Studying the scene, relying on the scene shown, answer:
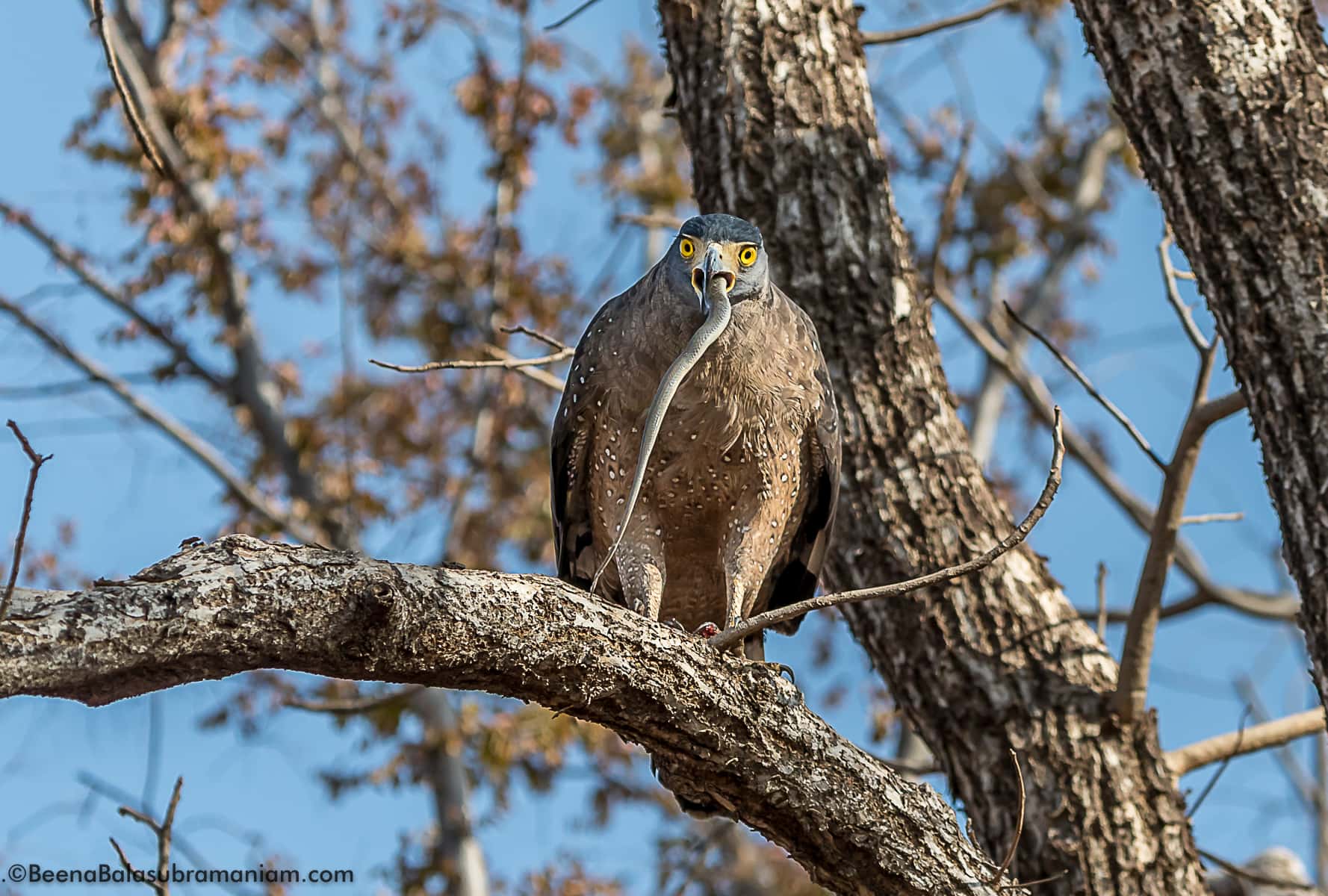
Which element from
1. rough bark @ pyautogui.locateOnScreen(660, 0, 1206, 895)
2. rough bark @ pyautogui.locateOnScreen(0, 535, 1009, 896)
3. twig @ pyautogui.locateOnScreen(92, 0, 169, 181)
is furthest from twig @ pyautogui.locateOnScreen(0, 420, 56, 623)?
rough bark @ pyautogui.locateOnScreen(660, 0, 1206, 895)

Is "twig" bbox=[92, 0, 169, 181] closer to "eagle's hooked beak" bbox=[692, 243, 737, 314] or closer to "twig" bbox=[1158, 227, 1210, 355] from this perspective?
"eagle's hooked beak" bbox=[692, 243, 737, 314]

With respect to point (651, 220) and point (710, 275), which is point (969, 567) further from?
point (651, 220)

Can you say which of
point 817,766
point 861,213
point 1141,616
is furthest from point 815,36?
point 817,766

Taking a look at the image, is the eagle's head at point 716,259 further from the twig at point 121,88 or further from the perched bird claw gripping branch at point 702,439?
the twig at point 121,88

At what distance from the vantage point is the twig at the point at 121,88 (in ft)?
9.98

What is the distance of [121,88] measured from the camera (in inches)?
121

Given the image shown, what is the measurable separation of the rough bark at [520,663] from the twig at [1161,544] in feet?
4.02


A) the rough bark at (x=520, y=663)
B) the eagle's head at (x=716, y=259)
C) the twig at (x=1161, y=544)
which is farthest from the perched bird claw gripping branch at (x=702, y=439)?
the twig at (x=1161, y=544)

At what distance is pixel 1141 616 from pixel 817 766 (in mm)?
1652

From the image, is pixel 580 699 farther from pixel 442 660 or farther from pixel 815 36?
pixel 815 36

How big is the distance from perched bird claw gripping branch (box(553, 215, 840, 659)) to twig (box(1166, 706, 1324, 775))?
1.33m

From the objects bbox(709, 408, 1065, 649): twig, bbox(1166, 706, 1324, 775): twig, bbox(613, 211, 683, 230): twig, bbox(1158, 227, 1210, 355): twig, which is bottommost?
bbox(709, 408, 1065, 649): twig

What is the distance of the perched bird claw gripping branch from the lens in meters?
3.65

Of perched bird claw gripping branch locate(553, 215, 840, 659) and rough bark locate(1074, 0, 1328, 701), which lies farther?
perched bird claw gripping branch locate(553, 215, 840, 659)
